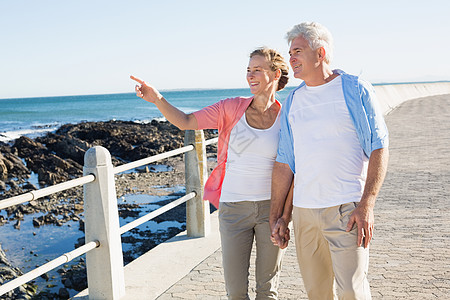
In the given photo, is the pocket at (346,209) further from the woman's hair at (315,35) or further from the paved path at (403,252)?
the paved path at (403,252)

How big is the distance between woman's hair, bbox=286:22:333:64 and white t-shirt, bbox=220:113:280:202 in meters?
0.57

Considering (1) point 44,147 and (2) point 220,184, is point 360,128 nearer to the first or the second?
(2) point 220,184

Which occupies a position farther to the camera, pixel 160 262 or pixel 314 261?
pixel 160 262

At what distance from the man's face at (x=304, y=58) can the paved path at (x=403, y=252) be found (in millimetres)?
2162

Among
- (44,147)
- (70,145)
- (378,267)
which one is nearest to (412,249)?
(378,267)

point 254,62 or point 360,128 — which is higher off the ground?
point 254,62

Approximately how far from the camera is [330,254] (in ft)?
9.41

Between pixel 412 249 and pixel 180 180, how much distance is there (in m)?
9.81

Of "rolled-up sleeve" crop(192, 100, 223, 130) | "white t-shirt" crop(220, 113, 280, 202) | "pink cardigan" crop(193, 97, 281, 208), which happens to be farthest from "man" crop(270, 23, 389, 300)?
"rolled-up sleeve" crop(192, 100, 223, 130)

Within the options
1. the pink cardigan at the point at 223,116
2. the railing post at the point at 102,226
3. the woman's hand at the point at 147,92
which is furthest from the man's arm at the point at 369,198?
the railing post at the point at 102,226

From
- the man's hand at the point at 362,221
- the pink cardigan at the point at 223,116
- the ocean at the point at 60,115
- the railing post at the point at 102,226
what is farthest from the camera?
the ocean at the point at 60,115

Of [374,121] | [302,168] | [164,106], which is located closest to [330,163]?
[302,168]

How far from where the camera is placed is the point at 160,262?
16.8ft

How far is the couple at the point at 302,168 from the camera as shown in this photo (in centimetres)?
265
